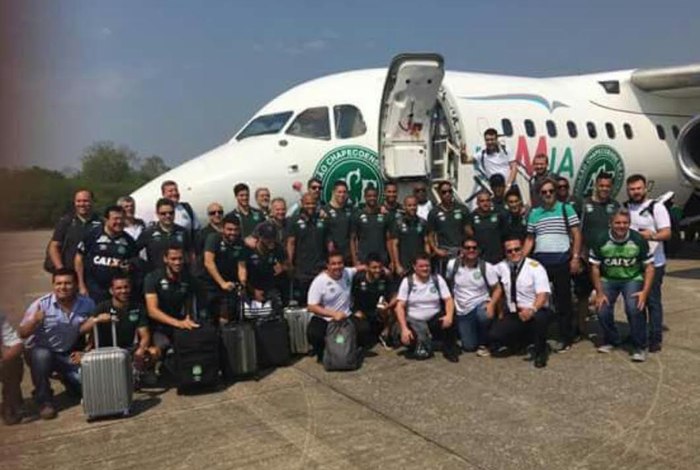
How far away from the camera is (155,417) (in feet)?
17.5

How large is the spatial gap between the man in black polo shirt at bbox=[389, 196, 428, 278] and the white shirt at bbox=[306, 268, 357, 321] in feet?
3.46

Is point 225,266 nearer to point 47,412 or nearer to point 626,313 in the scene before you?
point 47,412

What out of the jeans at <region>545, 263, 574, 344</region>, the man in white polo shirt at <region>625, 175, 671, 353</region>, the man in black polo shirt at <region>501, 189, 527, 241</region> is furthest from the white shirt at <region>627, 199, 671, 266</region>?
the man in black polo shirt at <region>501, 189, 527, 241</region>

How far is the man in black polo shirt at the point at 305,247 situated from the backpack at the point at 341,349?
1.12m

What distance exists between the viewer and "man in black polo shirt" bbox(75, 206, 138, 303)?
646 cm

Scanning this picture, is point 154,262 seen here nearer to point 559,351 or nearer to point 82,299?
point 82,299

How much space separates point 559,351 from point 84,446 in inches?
180

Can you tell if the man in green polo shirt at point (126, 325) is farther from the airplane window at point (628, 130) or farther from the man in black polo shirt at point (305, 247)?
the airplane window at point (628, 130)

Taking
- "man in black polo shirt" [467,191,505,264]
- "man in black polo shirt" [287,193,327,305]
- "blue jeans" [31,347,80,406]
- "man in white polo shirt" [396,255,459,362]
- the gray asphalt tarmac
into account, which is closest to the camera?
the gray asphalt tarmac

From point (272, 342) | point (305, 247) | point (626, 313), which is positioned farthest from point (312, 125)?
point (626, 313)

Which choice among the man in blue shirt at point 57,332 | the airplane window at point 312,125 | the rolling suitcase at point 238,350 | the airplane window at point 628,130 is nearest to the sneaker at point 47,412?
the man in blue shirt at point 57,332

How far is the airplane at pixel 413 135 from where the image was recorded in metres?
9.27

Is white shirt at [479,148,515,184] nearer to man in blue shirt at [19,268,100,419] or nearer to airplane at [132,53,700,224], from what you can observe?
airplane at [132,53,700,224]

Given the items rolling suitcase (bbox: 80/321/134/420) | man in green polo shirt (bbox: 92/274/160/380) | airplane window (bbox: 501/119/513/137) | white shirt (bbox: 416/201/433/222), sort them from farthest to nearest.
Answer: airplane window (bbox: 501/119/513/137), white shirt (bbox: 416/201/433/222), man in green polo shirt (bbox: 92/274/160/380), rolling suitcase (bbox: 80/321/134/420)
